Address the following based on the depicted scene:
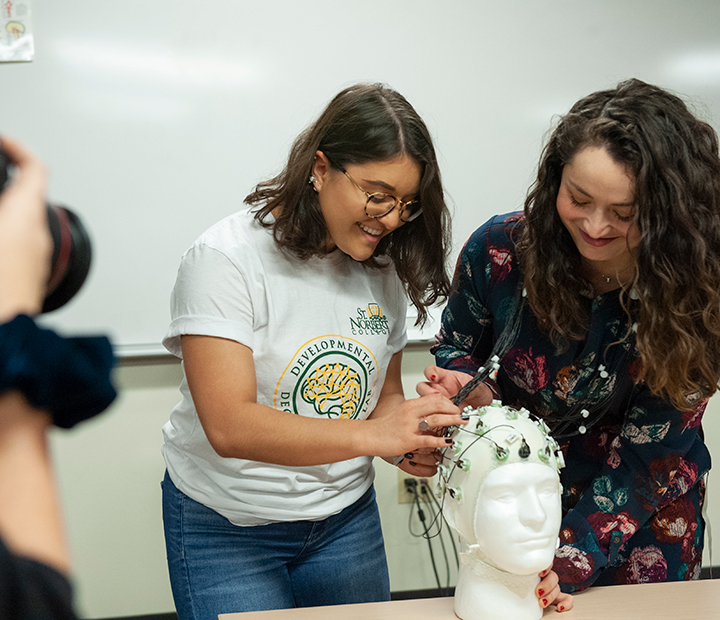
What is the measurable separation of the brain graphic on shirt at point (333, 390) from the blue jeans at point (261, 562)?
24 centimetres

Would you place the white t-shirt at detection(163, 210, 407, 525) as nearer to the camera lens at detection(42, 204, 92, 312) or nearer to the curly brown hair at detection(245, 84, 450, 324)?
the curly brown hair at detection(245, 84, 450, 324)

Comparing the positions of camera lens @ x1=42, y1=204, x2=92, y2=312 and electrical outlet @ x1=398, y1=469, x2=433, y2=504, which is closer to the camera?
camera lens @ x1=42, y1=204, x2=92, y2=312

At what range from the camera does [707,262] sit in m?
1.19

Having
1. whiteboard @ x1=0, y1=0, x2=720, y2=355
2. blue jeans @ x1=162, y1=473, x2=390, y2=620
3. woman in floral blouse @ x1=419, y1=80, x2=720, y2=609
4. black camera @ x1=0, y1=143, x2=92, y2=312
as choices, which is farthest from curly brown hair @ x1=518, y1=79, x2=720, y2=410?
whiteboard @ x1=0, y1=0, x2=720, y2=355

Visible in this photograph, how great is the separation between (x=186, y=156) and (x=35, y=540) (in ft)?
7.18

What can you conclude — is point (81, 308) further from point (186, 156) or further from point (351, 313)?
point (351, 313)

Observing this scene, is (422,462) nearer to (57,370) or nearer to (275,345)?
(275,345)

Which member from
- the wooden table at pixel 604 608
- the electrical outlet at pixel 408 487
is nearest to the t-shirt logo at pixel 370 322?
the wooden table at pixel 604 608

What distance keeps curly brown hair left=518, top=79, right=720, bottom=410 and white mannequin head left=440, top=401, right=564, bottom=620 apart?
0.27 meters

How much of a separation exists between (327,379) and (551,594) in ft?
1.95

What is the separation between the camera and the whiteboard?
7.32ft

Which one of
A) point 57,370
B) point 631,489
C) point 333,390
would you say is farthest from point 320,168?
point 57,370

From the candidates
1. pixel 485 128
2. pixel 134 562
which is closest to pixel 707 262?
pixel 485 128

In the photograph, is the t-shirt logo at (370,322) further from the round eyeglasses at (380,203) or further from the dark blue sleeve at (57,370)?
the dark blue sleeve at (57,370)
